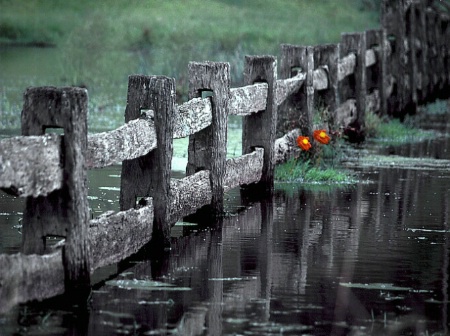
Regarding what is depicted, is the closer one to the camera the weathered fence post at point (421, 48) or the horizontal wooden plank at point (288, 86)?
the horizontal wooden plank at point (288, 86)

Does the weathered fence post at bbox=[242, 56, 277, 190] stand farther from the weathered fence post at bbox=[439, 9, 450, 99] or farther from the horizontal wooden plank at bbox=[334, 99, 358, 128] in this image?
the weathered fence post at bbox=[439, 9, 450, 99]

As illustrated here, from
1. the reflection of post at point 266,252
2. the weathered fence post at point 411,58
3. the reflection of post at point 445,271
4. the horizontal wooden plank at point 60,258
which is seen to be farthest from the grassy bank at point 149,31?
the horizontal wooden plank at point 60,258

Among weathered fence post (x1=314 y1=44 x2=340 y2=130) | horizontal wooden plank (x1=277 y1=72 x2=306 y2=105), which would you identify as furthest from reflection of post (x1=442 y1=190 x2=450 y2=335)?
weathered fence post (x1=314 y1=44 x2=340 y2=130)

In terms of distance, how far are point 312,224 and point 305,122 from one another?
12.9 feet

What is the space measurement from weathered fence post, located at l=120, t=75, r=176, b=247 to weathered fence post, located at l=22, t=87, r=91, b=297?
168cm

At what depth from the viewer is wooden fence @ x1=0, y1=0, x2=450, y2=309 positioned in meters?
7.45

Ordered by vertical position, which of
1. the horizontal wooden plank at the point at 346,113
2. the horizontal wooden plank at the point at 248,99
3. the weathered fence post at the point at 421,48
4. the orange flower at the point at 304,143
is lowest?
the orange flower at the point at 304,143

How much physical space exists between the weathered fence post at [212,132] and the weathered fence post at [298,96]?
3.47m

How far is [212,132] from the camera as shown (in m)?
11.1

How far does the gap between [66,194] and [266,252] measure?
227cm

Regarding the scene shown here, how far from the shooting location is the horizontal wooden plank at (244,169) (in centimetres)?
1200

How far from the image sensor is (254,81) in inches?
512

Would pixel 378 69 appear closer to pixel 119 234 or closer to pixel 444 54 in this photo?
pixel 444 54

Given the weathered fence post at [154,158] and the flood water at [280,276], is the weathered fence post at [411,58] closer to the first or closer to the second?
the flood water at [280,276]
